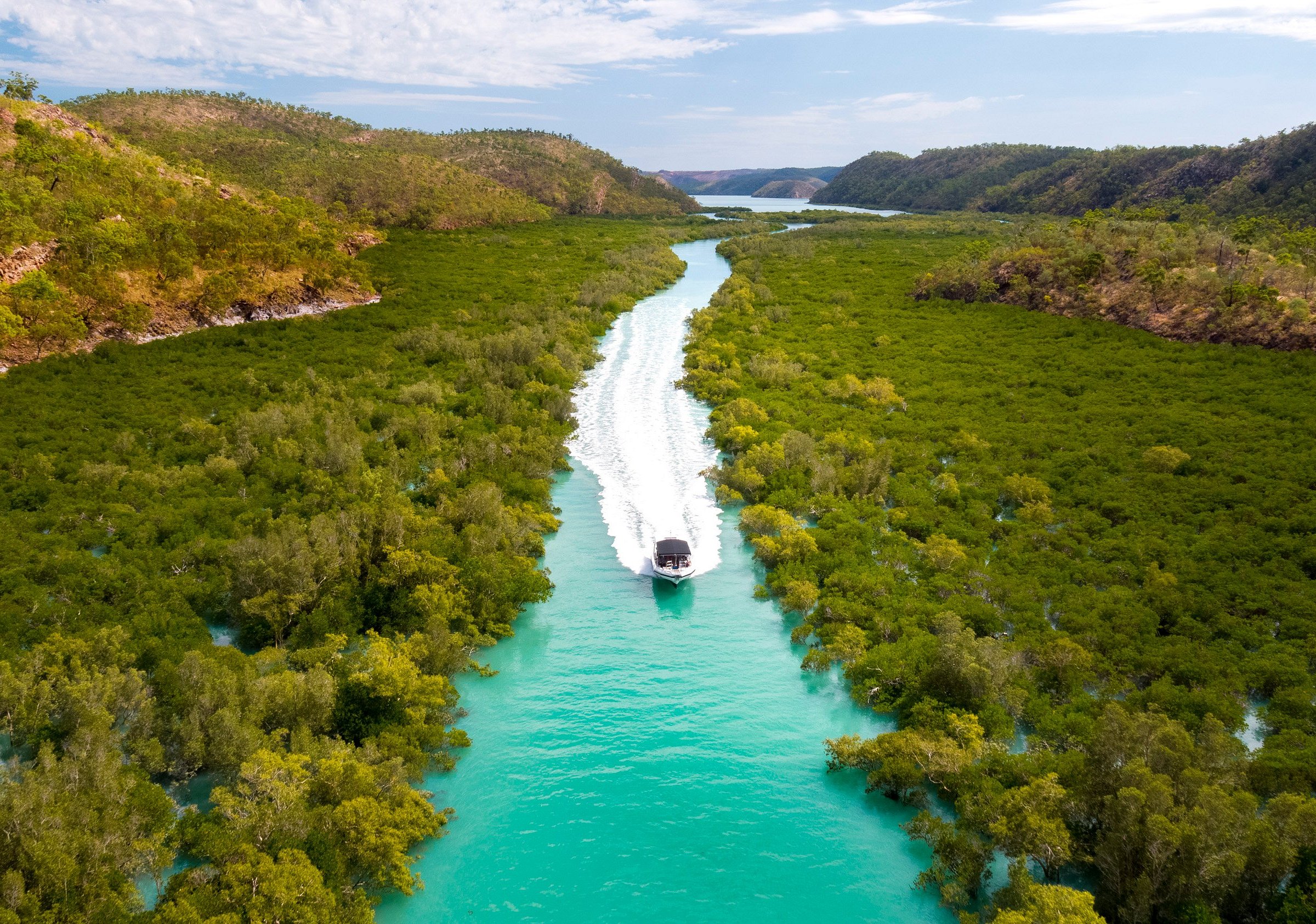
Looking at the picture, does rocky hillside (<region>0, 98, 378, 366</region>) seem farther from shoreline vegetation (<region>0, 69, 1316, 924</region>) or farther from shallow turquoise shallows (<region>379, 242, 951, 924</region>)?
shallow turquoise shallows (<region>379, 242, 951, 924</region>)

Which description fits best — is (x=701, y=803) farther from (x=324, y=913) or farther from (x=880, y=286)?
(x=880, y=286)

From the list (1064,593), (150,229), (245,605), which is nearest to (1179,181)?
(1064,593)

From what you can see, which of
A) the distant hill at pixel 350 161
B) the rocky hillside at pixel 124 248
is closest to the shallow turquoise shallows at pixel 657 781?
the rocky hillside at pixel 124 248

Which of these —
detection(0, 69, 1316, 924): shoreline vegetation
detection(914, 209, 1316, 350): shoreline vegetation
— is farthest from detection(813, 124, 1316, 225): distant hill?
detection(0, 69, 1316, 924): shoreline vegetation

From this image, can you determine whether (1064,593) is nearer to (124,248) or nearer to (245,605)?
(245,605)

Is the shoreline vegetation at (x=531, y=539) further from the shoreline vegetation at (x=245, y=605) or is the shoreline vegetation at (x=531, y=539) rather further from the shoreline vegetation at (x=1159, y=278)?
the shoreline vegetation at (x=1159, y=278)

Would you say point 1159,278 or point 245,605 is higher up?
point 1159,278

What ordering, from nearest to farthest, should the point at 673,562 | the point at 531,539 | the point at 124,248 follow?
the point at 673,562 < the point at 531,539 < the point at 124,248
